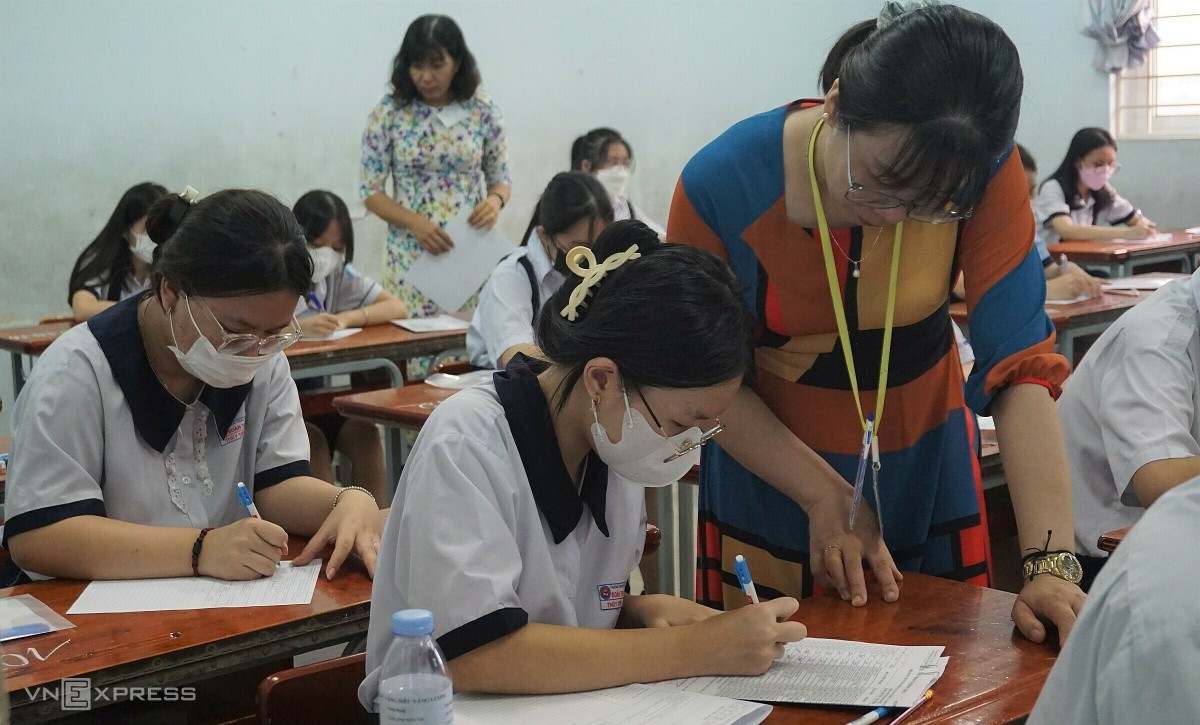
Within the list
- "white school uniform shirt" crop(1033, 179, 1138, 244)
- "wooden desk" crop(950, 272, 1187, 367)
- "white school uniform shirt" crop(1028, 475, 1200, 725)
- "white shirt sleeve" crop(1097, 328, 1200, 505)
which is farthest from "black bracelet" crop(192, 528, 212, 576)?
"white school uniform shirt" crop(1033, 179, 1138, 244)

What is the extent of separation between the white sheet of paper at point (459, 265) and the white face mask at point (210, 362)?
2.50 m

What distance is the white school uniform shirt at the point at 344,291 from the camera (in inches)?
157

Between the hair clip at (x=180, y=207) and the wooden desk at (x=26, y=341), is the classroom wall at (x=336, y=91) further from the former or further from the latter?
the hair clip at (x=180, y=207)

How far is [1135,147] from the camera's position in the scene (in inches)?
302

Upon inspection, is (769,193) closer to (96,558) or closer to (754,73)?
(96,558)

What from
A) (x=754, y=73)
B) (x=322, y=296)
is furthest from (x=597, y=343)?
(x=754, y=73)

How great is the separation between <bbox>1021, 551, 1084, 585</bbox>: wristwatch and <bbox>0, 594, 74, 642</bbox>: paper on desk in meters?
1.09

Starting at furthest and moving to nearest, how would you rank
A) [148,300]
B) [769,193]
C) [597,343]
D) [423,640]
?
[148,300] < [769,193] < [597,343] < [423,640]

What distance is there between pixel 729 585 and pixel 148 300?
95 cm

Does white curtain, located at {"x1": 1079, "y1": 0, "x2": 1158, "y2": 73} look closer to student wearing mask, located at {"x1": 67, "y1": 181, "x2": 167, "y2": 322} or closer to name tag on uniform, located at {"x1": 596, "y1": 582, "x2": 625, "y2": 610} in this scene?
student wearing mask, located at {"x1": 67, "y1": 181, "x2": 167, "y2": 322}

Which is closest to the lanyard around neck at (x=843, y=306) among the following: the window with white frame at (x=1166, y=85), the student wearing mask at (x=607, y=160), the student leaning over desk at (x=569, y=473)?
the student leaning over desk at (x=569, y=473)

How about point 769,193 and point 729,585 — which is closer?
point 769,193

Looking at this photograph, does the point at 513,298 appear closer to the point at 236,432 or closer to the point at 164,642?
the point at 236,432

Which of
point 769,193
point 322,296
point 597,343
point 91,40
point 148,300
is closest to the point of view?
point 597,343
